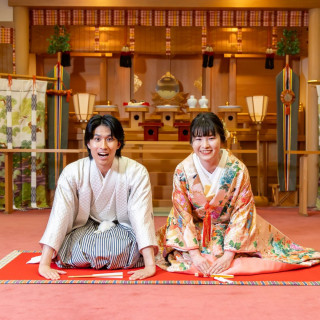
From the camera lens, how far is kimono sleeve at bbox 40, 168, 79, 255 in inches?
112

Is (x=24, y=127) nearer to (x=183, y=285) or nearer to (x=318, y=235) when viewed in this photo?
(x=318, y=235)

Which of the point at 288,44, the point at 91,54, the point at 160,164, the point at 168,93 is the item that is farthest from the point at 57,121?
the point at 288,44

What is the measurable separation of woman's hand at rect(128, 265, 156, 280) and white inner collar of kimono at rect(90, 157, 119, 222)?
45 centimetres

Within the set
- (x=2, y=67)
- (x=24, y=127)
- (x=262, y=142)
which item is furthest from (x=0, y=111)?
(x=262, y=142)

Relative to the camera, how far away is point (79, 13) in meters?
6.94

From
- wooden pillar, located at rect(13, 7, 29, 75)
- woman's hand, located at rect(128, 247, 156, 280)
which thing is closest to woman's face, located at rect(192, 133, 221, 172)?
woman's hand, located at rect(128, 247, 156, 280)

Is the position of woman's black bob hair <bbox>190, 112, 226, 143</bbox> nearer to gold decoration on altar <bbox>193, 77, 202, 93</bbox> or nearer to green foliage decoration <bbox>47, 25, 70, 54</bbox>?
green foliage decoration <bbox>47, 25, 70, 54</bbox>

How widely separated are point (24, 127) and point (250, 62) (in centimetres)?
350

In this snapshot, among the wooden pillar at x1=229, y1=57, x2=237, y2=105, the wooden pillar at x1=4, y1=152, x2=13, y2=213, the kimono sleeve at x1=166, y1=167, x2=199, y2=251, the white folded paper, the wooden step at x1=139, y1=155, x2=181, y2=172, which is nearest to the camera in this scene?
the kimono sleeve at x1=166, y1=167, x2=199, y2=251

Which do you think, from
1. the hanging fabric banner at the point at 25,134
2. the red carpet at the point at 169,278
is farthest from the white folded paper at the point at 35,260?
the hanging fabric banner at the point at 25,134

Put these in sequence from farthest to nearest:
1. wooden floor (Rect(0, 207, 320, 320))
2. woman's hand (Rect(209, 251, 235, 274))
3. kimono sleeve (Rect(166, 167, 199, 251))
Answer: kimono sleeve (Rect(166, 167, 199, 251)) → woman's hand (Rect(209, 251, 235, 274)) → wooden floor (Rect(0, 207, 320, 320))

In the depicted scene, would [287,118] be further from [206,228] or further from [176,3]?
[206,228]

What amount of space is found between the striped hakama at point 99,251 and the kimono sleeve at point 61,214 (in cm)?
9

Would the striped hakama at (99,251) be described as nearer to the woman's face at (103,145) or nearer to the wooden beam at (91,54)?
the woman's face at (103,145)
